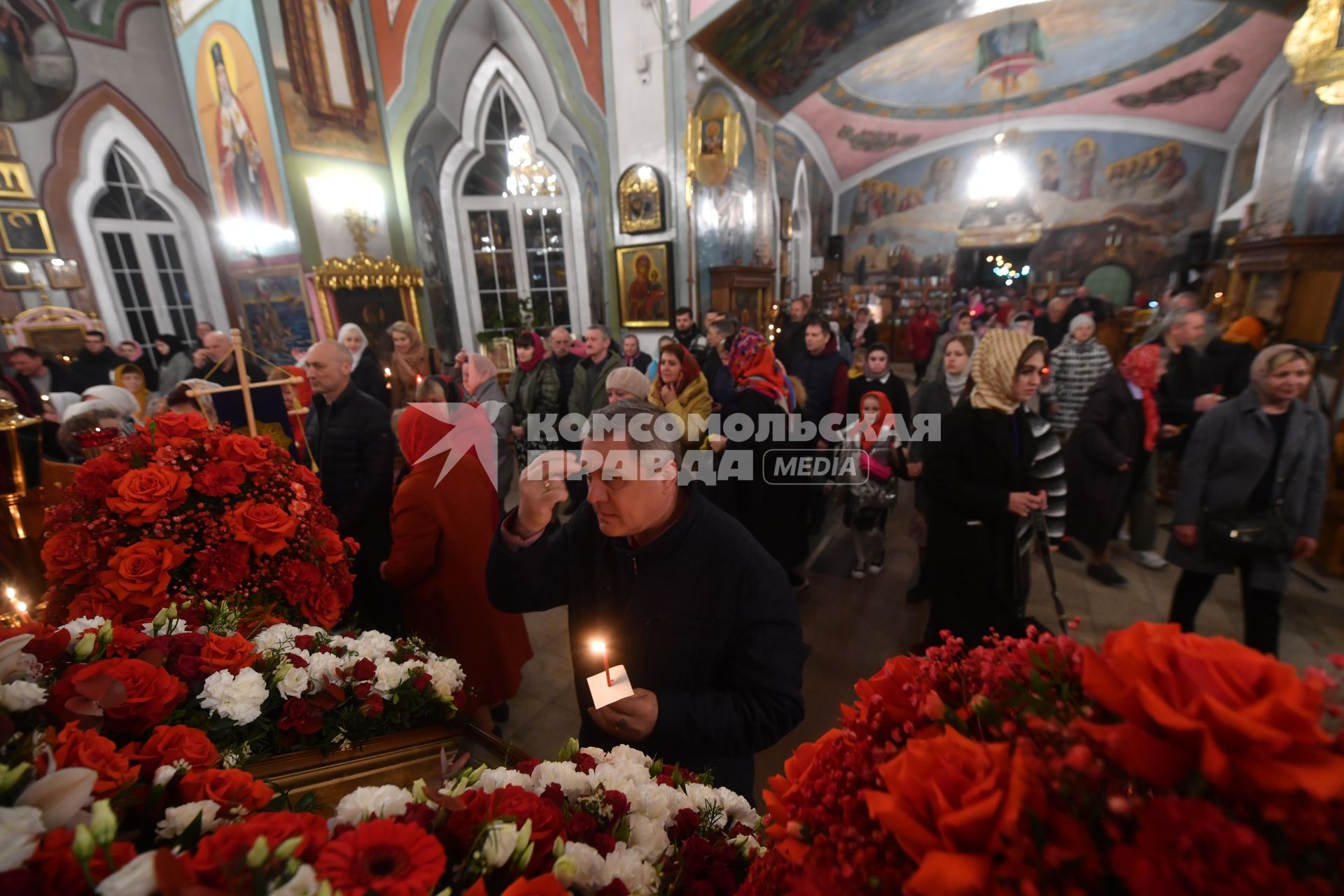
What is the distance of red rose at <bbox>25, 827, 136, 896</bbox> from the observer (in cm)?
57

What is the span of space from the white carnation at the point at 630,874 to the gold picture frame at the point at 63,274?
41.8 feet

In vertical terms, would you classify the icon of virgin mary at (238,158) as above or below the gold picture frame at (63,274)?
above

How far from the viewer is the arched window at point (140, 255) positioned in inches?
→ 369

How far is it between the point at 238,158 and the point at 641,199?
6.44 meters

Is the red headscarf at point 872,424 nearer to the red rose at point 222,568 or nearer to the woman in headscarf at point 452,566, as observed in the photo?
the woman in headscarf at point 452,566

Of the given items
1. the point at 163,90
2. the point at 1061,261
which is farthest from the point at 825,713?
the point at 1061,261

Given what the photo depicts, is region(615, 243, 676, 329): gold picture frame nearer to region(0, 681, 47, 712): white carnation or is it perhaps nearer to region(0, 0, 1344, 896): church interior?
region(0, 0, 1344, 896): church interior

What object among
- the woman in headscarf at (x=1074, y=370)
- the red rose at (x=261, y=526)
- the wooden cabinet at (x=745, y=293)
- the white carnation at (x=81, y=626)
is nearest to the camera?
the white carnation at (x=81, y=626)

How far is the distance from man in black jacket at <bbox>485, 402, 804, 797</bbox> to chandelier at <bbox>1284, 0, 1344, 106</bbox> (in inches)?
305

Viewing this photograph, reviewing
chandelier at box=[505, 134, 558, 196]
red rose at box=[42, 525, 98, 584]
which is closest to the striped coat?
red rose at box=[42, 525, 98, 584]

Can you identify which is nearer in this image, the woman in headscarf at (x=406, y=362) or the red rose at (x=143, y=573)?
the red rose at (x=143, y=573)

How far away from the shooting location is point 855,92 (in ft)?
48.5

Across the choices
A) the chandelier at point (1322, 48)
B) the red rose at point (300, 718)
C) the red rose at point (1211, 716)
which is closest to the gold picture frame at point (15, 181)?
the red rose at point (300, 718)

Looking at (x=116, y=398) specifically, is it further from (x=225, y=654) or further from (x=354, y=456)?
(x=225, y=654)
